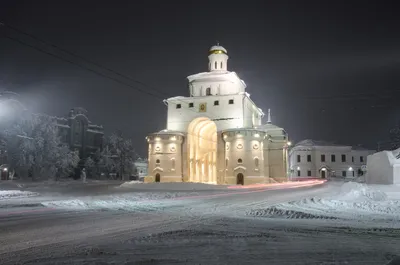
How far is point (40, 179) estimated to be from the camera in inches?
2089

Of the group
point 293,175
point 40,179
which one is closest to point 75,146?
point 40,179

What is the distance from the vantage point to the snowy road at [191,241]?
6594mm

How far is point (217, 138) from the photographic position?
52.2 meters

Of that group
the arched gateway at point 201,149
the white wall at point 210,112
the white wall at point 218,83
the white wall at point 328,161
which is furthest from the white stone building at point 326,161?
the white wall at point 210,112

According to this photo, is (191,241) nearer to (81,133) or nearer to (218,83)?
(218,83)

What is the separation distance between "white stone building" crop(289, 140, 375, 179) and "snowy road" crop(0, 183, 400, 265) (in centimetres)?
6967

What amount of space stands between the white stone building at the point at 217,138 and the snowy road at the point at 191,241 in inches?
1450

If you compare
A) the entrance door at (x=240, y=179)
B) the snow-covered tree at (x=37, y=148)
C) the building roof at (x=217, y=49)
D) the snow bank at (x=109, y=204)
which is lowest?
the snow bank at (x=109, y=204)

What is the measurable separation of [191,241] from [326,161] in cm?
7590

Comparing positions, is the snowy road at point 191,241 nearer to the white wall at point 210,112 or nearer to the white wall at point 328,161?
the white wall at point 210,112

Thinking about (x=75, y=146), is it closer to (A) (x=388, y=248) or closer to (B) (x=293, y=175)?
(B) (x=293, y=175)

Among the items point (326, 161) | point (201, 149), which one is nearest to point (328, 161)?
point (326, 161)

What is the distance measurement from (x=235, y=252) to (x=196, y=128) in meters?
48.5

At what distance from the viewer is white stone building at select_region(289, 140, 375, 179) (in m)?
77.8
